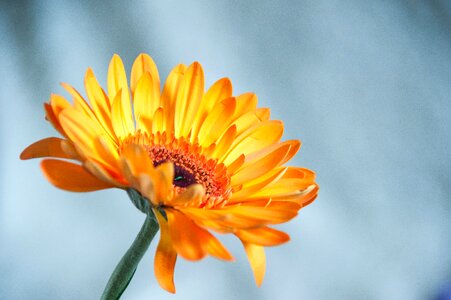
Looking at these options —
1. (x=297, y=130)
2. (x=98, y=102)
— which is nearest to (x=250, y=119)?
(x=98, y=102)

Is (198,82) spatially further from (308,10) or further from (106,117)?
(308,10)

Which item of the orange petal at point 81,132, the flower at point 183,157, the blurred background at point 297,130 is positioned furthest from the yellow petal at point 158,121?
the blurred background at point 297,130

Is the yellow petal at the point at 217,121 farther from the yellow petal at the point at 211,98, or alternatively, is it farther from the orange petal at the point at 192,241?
the orange petal at the point at 192,241

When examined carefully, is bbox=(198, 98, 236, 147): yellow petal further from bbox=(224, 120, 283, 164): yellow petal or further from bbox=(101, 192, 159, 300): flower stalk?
bbox=(101, 192, 159, 300): flower stalk

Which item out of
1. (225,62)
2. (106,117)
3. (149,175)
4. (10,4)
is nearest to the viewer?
(149,175)

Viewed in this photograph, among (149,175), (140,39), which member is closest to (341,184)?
(140,39)

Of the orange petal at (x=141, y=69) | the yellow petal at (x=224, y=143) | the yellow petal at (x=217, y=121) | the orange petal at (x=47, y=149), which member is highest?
the orange petal at (x=141, y=69)

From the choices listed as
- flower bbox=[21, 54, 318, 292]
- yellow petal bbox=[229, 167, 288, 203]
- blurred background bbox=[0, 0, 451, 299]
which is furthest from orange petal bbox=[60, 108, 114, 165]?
blurred background bbox=[0, 0, 451, 299]
